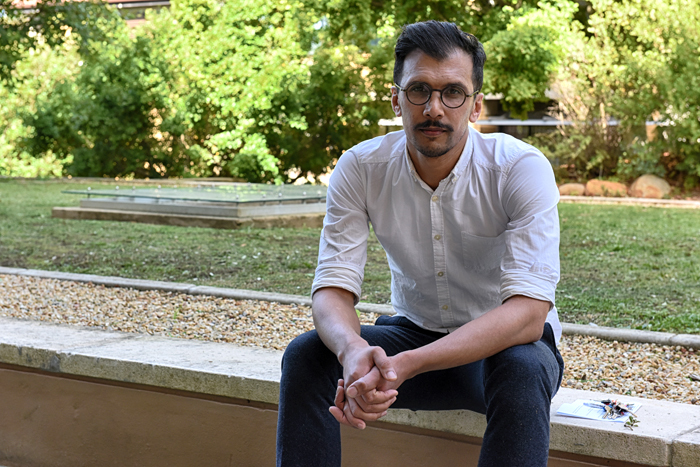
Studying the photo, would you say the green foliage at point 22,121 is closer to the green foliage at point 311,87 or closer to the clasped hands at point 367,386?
the green foliage at point 311,87

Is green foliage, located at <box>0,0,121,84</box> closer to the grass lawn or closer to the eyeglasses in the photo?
the grass lawn

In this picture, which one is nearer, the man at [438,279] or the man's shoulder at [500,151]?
the man at [438,279]

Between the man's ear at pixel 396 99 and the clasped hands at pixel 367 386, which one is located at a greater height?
the man's ear at pixel 396 99

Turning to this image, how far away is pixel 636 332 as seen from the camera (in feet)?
12.5

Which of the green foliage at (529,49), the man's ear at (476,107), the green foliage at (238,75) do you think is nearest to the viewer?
the man's ear at (476,107)

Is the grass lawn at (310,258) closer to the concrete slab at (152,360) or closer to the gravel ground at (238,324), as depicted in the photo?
the gravel ground at (238,324)

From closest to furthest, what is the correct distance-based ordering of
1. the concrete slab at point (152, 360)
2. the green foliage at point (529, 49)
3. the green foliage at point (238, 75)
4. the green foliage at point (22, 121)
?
the concrete slab at point (152, 360) < the green foliage at point (529, 49) < the green foliage at point (238, 75) < the green foliage at point (22, 121)

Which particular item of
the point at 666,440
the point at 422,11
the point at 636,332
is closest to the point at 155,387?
the point at 666,440

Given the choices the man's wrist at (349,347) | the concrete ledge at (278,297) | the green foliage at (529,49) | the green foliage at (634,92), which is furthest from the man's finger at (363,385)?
the green foliage at (529,49)

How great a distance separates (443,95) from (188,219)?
307 inches

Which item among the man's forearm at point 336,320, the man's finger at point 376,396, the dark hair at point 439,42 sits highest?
the dark hair at point 439,42

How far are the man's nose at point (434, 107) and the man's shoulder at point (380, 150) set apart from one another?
0.20m

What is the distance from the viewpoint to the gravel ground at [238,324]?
10.3ft

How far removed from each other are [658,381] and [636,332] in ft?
2.40
